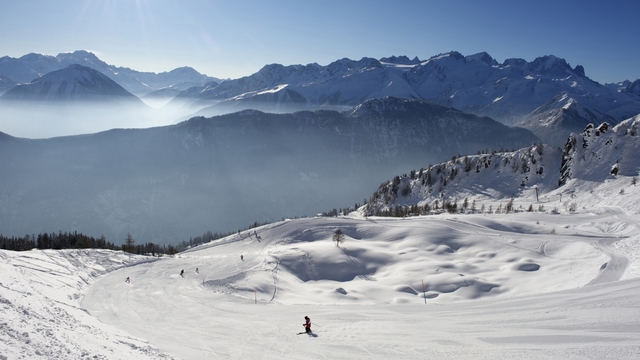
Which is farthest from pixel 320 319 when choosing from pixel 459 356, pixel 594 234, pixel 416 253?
pixel 594 234

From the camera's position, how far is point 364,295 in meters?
40.8

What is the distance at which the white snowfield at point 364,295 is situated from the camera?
20.5m

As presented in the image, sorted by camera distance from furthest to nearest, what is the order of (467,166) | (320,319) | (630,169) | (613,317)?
(467,166) < (630,169) < (320,319) < (613,317)

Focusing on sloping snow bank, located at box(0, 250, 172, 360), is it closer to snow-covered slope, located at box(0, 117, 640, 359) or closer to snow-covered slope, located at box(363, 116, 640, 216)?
snow-covered slope, located at box(0, 117, 640, 359)

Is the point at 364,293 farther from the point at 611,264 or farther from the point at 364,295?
the point at 611,264

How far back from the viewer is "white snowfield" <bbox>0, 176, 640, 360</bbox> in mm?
20500

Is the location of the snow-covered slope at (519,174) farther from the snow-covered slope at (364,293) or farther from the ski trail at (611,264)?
the ski trail at (611,264)

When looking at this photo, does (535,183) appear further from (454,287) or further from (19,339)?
(19,339)

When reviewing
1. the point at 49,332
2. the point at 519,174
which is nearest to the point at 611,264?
the point at 49,332

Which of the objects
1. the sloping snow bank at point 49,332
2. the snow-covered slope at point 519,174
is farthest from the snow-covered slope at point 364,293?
the snow-covered slope at point 519,174

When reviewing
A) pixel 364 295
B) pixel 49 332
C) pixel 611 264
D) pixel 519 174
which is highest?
pixel 519 174

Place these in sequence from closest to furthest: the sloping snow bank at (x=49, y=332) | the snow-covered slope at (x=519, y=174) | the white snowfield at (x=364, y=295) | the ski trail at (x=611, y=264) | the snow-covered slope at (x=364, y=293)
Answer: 1. the sloping snow bank at (x=49, y=332)
2. the white snowfield at (x=364, y=295)
3. the snow-covered slope at (x=364, y=293)
4. the ski trail at (x=611, y=264)
5. the snow-covered slope at (x=519, y=174)

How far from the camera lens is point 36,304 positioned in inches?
928

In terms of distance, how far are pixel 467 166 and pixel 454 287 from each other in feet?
378
